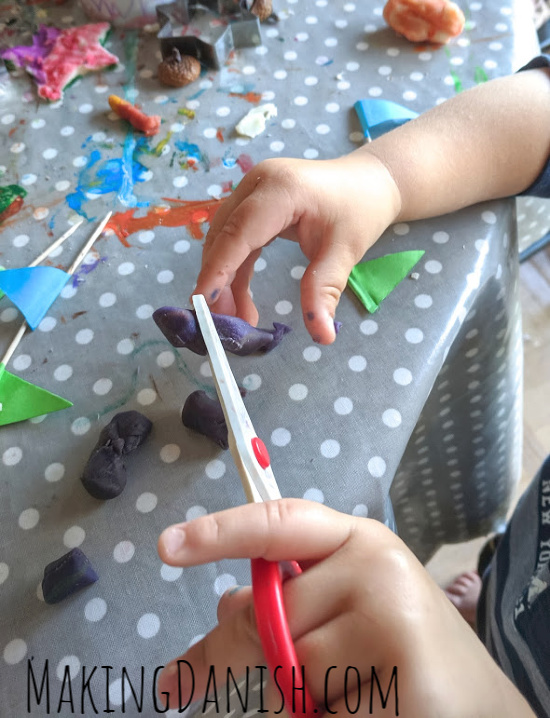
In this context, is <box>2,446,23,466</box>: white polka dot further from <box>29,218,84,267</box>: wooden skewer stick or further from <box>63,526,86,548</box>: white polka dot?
<box>29,218,84,267</box>: wooden skewer stick

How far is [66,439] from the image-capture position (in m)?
0.42

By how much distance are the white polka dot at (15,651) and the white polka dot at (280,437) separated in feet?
0.69

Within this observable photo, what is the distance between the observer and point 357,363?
1.44 ft

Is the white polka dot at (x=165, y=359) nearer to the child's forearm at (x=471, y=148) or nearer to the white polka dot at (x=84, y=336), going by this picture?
the white polka dot at (x=84, y=336)

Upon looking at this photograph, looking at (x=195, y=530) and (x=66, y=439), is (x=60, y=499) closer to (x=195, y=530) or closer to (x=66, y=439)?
(x=66, y=439)

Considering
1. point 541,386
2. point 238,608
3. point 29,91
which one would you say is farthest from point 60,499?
point 541,386

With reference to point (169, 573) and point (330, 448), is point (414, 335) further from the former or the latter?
point (169, 573)

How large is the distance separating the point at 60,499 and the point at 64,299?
7.3 inches

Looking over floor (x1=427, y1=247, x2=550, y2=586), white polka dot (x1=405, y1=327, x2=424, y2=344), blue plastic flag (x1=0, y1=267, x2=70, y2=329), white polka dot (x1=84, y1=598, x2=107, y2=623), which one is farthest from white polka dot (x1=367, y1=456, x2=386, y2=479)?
floor (x1=427, y1=247, x2=550, y2=586)

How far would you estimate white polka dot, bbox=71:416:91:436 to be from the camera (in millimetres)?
427

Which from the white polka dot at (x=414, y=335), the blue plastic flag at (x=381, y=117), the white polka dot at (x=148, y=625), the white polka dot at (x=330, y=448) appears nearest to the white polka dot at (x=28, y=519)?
the white polka dot at (x=148, y=625)

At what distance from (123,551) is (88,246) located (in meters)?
0.29

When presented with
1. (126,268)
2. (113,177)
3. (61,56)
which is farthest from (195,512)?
(61,56)

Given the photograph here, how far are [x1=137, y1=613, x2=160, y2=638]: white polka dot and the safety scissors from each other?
0.11m
